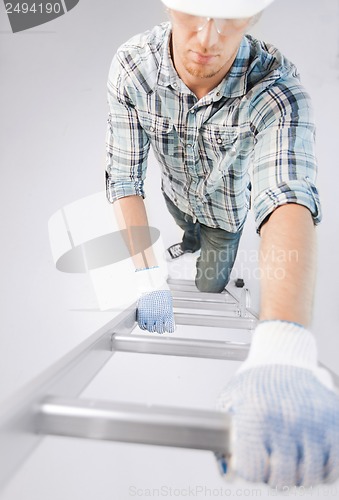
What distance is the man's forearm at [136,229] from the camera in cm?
111

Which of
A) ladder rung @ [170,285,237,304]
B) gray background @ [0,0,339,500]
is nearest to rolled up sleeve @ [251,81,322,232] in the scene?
ladder rung @ [170,285,237,304]

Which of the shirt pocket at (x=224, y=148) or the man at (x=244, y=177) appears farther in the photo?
the shirt pocket at (x=224, y=148)

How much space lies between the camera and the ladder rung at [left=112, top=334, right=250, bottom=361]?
0.78 m

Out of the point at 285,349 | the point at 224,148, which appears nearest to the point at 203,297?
the point at 224,148

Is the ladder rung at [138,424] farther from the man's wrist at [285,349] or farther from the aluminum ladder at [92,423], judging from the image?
the man's wrist at [285,349]

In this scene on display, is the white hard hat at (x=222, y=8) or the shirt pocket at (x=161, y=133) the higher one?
the white hard hat at (x=222, y=8)

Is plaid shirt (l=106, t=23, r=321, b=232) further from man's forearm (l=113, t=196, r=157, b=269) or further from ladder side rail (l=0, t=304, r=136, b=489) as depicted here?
ladder side rail (l=0, t=304, r=136, b=489)

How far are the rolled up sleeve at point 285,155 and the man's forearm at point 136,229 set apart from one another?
16.2 inches

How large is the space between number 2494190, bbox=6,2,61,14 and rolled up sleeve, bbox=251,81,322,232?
2.36 m

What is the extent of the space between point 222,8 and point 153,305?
0.70 meters

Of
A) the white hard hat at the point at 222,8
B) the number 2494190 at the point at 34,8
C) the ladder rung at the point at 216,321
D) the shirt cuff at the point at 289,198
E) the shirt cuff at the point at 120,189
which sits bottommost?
the ladder rung at the point at 216,321

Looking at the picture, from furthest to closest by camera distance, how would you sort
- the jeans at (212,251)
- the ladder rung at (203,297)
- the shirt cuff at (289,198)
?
1. the jeans at (212,251)
2. the ladder rung at (203,297)
3. the shirt cuff at (289,198)

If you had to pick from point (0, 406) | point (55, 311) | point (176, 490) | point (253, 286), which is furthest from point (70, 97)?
point (0, 406)

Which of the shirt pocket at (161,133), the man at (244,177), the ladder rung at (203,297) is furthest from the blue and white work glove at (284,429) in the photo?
the ladder rung at (203,297)
